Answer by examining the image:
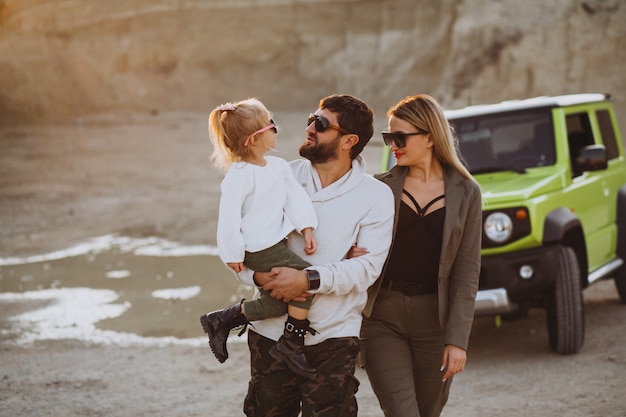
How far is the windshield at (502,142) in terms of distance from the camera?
8.26 meters

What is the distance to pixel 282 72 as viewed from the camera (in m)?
29.6

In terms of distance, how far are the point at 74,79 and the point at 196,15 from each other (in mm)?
4435

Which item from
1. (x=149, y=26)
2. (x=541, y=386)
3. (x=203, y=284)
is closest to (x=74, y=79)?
(x=149, y=26)

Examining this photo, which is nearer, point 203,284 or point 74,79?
point 203,284

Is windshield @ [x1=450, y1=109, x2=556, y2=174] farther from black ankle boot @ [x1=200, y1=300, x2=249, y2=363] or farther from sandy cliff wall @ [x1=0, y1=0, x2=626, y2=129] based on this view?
sandy cliff wall @ [x1=0, y1=0, x2=626, y2=129]

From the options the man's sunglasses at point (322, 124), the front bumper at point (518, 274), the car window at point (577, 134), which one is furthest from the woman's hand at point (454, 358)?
the car window at point (577, 134)

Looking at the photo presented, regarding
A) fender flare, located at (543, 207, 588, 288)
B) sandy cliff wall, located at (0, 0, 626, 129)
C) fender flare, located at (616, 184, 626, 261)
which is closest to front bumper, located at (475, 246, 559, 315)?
fender flare, located at (543, 207, 588, 288)

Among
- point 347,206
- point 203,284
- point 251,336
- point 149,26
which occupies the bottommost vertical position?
point 203,284

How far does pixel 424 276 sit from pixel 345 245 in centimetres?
52

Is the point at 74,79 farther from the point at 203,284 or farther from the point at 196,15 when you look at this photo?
the point at 203,284

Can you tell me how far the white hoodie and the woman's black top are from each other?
27cm

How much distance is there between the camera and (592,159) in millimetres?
7988

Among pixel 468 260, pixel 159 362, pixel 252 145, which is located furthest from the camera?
pixel 159 362

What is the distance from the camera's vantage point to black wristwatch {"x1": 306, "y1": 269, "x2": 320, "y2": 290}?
3658 millimetres
